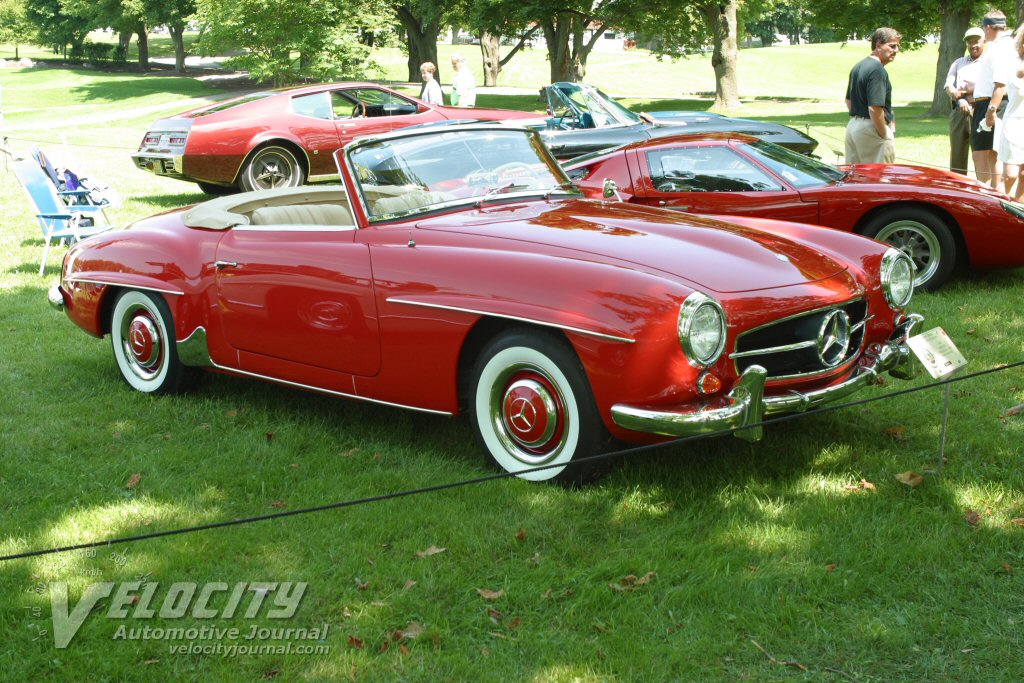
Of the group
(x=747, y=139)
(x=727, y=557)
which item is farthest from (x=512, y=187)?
(x=747, y=139)

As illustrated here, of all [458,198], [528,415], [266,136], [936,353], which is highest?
[266,136]

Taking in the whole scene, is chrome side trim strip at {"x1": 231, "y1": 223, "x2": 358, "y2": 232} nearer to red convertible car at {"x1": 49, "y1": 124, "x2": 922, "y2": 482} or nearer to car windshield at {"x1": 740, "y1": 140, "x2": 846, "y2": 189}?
red convertible car at {"x1": 49, "y1": 124, "x2": 922, "y2": 482}

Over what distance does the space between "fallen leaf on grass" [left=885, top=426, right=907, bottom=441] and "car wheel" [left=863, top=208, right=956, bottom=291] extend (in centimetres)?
287

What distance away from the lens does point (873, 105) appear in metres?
9.68

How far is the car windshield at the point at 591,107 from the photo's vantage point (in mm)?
12977

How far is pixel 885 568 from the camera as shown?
3.69 m

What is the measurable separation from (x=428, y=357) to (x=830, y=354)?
5.71 ft

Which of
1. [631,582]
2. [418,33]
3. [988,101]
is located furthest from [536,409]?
[418,33]

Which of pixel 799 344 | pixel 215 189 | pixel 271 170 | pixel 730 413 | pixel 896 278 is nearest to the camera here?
pixel 730 413

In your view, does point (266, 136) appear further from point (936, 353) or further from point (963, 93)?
point (936, 353)

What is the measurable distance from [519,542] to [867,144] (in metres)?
7.47

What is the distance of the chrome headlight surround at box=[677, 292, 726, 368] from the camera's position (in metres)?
3.97

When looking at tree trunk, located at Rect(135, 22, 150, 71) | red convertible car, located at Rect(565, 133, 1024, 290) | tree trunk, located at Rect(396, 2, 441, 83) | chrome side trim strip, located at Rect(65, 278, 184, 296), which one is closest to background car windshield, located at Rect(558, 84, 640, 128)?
red convertible car, located at Rect(565, 133, 1024, 290)

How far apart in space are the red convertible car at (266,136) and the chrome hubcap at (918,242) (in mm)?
6359
